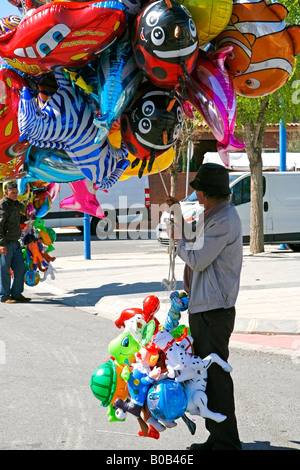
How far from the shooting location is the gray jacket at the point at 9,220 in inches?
376

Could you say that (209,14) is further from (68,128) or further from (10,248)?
(10,248)

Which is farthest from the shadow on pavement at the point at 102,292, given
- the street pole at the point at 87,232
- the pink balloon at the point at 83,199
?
the pink balloon at the point at 83,199

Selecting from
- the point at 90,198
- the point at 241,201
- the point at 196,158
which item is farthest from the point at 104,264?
the point at 196,158

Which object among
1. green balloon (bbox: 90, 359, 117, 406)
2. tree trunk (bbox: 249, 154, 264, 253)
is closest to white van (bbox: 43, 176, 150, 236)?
tree trunk (bbox: 249, 154, 264, 253)

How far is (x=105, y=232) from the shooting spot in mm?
21516

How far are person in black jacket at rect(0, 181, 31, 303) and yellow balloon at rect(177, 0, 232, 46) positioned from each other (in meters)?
5.74

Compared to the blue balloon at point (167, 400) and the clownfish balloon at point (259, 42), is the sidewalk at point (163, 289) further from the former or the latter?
the clownfish balloon at point (259, 42)

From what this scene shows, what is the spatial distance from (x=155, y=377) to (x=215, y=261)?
787mm

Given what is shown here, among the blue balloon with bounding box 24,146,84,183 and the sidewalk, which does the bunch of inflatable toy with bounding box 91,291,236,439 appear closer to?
the blue balloon with bounding box 24,146,84,183

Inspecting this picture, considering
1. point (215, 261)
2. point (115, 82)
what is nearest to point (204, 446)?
point (215, 261)

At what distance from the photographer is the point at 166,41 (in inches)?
150

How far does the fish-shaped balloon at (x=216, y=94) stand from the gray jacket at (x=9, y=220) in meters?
5.79

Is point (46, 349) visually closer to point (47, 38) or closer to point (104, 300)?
point (104, 300)

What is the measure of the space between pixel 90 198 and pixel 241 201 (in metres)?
12.1
